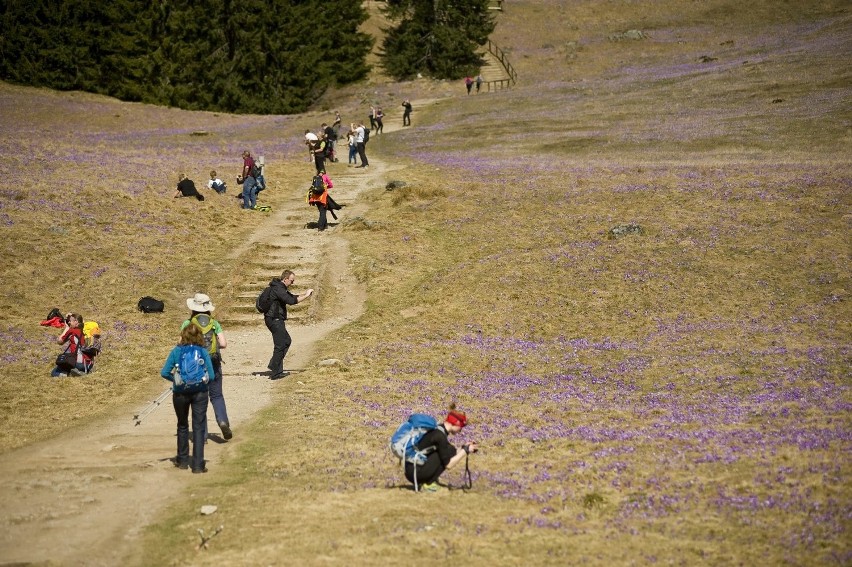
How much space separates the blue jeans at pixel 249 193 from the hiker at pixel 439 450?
26.6 metres

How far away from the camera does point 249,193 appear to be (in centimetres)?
3731

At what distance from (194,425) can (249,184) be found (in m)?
24.3

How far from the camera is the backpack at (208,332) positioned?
1554 centimetres

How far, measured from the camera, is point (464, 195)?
3844 cm

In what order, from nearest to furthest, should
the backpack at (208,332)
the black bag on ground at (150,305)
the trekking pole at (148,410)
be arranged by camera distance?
the backpack at (208,332), the trekking pole at (148,410), the black bag on ground at (150,305)

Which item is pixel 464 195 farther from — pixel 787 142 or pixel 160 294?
pixel 787 142

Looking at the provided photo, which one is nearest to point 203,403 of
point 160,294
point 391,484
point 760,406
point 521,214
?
point 391,484

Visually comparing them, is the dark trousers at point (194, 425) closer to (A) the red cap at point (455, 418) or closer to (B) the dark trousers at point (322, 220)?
(A) the red cap at point (455, 418)

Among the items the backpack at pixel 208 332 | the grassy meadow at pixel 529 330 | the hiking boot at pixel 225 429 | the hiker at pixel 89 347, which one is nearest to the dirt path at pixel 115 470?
the hiking boot at pixel 225 429

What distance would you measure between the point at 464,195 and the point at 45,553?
2922 cm

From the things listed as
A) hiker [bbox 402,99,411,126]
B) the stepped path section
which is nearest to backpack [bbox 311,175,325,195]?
hiker [bbox 402,99,411,126]

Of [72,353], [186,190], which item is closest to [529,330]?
[72,353]

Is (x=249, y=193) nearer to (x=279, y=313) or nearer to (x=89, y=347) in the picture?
(x=89, y=347)

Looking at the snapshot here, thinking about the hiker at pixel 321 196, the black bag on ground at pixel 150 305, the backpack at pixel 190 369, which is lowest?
the black bag on ground at pixel 150 305
